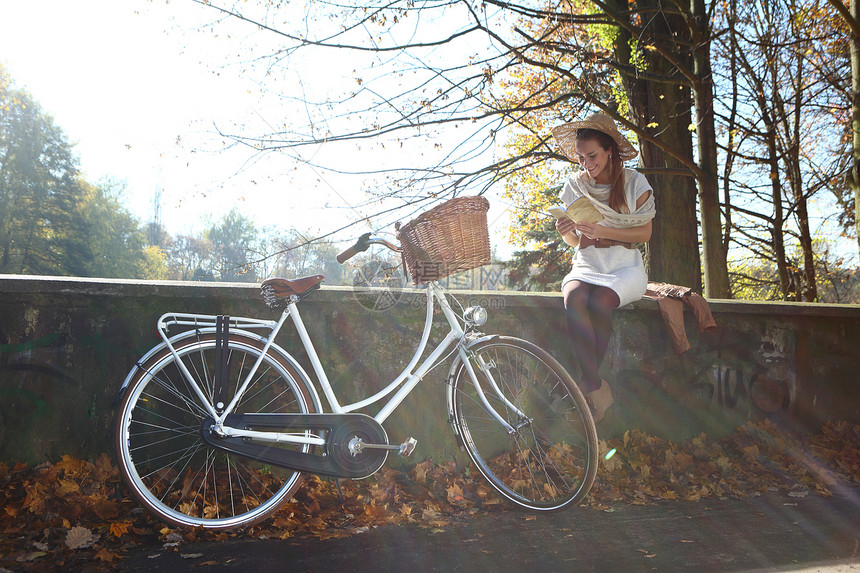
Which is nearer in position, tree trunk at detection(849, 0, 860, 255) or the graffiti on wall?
the graffiti on wall

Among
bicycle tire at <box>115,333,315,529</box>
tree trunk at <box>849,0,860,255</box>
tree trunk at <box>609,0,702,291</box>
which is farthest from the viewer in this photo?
tree trunk at <box>849,0,860,255</box>

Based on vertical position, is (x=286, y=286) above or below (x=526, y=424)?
above

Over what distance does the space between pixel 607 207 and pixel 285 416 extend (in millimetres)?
2294

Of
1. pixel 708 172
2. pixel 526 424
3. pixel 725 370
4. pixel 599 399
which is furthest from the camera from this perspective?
pixel 708 172

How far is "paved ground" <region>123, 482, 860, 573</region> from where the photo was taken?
262 cm

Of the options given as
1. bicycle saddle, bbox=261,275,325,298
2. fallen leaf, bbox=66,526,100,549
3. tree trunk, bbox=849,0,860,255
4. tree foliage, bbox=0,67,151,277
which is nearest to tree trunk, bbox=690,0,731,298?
tree trunk, bbox=849,0,860,255

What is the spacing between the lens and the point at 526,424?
3234 mm

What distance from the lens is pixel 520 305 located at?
13.7 ft

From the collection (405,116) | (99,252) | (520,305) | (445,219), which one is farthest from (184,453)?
(99,252)

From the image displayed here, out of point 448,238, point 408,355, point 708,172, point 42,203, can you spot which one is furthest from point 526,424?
point 42,203

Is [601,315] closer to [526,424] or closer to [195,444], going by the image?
[526,424]

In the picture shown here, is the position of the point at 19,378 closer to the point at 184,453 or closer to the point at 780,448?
the point at 184,453

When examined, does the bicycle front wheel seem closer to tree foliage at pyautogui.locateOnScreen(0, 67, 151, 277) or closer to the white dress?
the white dress

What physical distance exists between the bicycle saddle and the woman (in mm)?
1579
